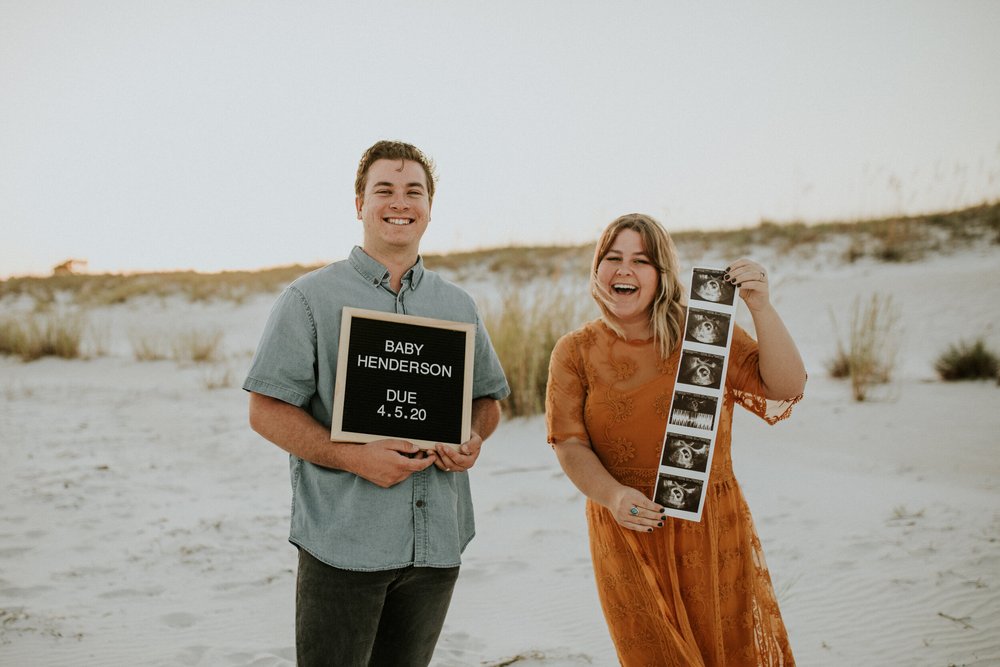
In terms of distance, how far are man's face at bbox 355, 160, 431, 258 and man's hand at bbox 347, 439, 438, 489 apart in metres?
0.62

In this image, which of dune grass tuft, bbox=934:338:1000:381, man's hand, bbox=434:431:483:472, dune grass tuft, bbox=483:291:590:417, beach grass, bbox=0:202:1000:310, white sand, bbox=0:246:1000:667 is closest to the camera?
man's hand, bbox=434:431:483:472

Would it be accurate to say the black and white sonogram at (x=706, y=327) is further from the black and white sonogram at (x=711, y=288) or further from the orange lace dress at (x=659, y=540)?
the orange lace dress at (x=659, y=540)

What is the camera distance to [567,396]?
255 cm

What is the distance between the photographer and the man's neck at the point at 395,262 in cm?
232

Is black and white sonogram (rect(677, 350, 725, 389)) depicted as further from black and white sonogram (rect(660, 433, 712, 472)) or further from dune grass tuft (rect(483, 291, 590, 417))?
dune grass tuft (rect(483, 291, 590, 417))

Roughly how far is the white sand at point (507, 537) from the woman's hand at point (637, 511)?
195 centimetres

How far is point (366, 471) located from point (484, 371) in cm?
60

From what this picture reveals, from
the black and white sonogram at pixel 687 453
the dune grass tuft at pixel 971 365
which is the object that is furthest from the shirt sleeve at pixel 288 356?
the dune grass tuft at pixel 971 365

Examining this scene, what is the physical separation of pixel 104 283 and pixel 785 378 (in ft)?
91.6

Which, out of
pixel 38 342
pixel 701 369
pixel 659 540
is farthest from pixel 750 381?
pixel 38 342

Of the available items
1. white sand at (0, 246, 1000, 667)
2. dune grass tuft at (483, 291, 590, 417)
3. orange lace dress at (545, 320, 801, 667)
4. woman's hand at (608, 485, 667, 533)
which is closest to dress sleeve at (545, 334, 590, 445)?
orange lace dress at (545, 320, 801, 667)

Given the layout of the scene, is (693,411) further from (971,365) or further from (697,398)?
(971,365)

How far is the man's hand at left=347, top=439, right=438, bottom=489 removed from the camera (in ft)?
6.81

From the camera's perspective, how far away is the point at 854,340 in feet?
30.5
